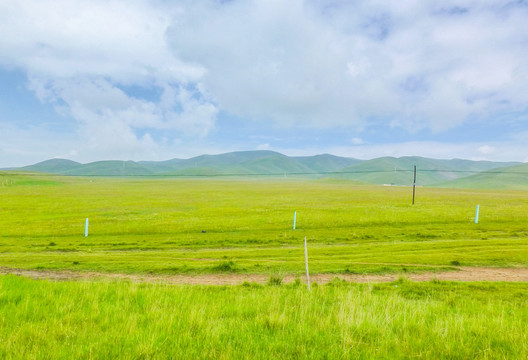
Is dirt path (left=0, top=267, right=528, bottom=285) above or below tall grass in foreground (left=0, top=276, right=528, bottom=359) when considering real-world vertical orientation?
below

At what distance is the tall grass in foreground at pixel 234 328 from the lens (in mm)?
4543

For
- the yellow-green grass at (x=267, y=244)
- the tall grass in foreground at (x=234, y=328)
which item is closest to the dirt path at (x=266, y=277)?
the yellow-green grass at (x=267, y=244)

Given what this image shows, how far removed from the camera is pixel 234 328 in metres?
5.44

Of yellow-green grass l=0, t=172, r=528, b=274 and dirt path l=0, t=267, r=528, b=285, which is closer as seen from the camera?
dirt path l=0, t=267, r=528, b=285

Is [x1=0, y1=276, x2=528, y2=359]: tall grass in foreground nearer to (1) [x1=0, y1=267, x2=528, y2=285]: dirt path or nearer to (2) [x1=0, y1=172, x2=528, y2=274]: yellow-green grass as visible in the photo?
(1) [x1=0, y1=267, x2=528, y2=285]: dirt path

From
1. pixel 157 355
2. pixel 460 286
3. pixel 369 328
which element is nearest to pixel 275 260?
pixel 460 286

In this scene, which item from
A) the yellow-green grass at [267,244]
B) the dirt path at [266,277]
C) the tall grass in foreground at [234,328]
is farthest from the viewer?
the yellow-green grass at [267,244]

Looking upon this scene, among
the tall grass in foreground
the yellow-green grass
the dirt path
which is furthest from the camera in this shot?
the yellow-green grass

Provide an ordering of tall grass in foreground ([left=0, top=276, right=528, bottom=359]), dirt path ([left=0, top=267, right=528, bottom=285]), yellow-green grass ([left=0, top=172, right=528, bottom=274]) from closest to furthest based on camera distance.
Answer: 1. tall grass in foreground ([left=0, top=276, right=528, bottom=359])
2. dirt path ([left=0, top=267, right=528, bottom=285])
3. yellow-green grass ([left=0, top=172, right=528, bottom=274])

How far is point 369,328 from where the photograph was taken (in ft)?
17.6

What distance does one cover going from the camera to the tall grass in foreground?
4.54 metres

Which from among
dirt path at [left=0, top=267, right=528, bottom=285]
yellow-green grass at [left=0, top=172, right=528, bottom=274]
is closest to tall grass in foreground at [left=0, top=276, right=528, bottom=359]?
dirt path at [left=0, top=267, right=528, bottom=285]

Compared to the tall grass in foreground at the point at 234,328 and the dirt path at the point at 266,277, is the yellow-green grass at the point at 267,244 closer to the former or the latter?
the dirt path at the point at 266,277

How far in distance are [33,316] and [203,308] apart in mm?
3344
